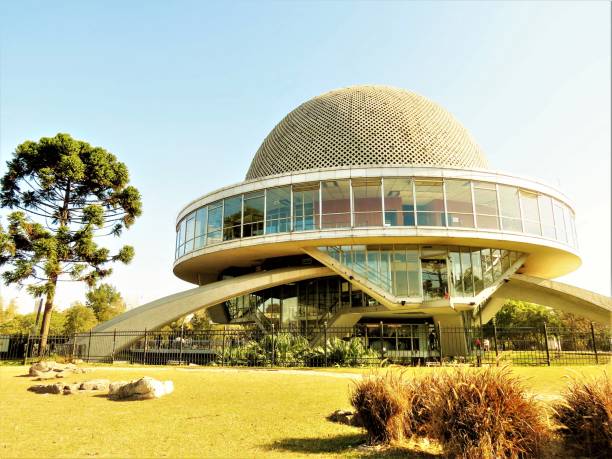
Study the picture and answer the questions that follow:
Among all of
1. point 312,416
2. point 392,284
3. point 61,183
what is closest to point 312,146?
point 392,284

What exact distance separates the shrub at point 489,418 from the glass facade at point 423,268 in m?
13.4

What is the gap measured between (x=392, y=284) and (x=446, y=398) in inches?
540

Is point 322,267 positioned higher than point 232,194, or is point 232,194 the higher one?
point 232,194

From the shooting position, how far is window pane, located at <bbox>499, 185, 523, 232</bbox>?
18.9m

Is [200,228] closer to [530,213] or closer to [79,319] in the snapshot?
[530,213]

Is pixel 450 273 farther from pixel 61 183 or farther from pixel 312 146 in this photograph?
pixel 61 183

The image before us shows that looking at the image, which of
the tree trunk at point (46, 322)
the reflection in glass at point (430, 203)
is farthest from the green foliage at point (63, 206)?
the reflection in glass at point (430, 203)

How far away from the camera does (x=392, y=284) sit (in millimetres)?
18359

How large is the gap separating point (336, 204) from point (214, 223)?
20.4 feet

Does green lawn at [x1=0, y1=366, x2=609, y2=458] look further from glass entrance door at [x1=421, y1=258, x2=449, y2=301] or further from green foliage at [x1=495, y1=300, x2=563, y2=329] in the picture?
green foliage at [x1=495, y1=300, x2=563, y2=329]

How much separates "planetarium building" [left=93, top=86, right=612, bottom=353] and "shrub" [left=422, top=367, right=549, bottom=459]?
1329 cm

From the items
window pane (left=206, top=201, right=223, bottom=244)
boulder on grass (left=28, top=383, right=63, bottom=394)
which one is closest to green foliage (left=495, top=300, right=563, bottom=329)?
window pane (left=206, top=201, right=223, bottom=244)

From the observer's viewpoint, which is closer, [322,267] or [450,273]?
[450,273]

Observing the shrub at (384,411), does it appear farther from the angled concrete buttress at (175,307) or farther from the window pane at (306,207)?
the angled concrete buttress at (175,307)
